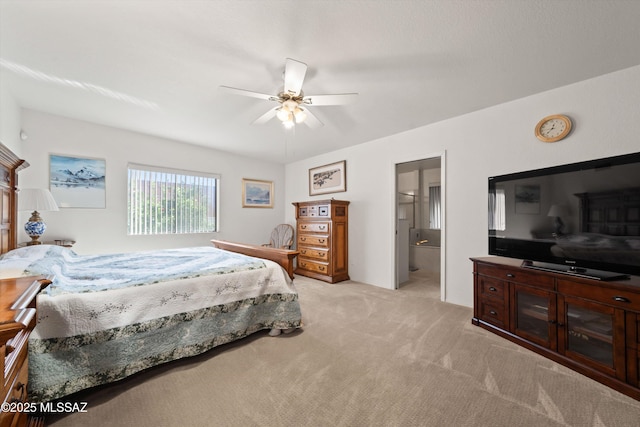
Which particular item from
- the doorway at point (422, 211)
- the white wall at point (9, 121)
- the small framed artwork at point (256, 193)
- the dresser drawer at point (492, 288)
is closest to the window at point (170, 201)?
the small framed artwork at point (256, 193)

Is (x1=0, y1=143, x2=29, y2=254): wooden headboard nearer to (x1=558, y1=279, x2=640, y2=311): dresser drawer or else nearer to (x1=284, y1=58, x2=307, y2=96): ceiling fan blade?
(x1=284, y1=58, x2=307, y2=96): ceiling fan blade

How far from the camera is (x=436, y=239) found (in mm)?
5977

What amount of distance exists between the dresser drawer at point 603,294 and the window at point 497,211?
0.72 metres

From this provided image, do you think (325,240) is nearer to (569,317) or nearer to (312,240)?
(312,240)

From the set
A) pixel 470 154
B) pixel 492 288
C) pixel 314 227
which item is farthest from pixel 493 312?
pixel 314 227

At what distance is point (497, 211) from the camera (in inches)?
99.0

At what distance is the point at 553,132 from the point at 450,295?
213 cm

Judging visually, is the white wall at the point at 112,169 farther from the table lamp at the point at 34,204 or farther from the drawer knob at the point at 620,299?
the drawer knob at the point at 620,299

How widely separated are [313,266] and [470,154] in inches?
120

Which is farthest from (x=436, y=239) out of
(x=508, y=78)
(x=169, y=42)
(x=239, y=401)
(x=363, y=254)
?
(x=169, y=42)

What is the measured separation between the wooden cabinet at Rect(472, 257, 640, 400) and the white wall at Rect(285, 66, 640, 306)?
2.22 ft

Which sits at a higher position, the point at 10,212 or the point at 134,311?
the point at 10,212

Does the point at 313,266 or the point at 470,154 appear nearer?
the point at 470,154

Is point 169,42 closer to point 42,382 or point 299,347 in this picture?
point 42,382
